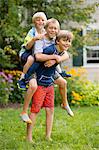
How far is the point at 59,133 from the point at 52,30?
193 cm

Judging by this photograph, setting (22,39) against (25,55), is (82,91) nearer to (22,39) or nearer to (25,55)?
(22,39)

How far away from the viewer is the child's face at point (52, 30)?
6191 millimetres

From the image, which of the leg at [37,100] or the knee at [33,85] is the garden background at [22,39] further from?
the knee at [33,85]

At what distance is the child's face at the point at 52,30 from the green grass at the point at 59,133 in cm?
149

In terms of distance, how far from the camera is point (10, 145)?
251 inches

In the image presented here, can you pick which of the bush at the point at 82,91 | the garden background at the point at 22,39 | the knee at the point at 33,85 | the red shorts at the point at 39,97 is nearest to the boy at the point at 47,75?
A: the red shorts at the point at 39,97

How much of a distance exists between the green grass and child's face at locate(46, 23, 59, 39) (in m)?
1.49

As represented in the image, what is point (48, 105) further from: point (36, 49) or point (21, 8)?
point (21, 8)

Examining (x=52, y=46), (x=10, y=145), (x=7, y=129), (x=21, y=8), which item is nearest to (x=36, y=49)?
(x=52, y=46)

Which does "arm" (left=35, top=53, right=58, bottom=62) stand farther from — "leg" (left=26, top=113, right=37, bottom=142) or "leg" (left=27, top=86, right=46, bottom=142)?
"leg" (left=26, top=113, right=37, bottom=142)

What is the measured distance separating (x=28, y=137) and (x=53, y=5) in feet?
22.6

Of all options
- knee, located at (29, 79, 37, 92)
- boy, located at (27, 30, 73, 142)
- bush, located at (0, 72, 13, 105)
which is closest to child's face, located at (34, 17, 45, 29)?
boy, located at (27, 30, 73, 142)

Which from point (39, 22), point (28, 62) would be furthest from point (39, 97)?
point (39, 22)

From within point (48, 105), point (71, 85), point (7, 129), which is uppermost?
point (48, 105)
